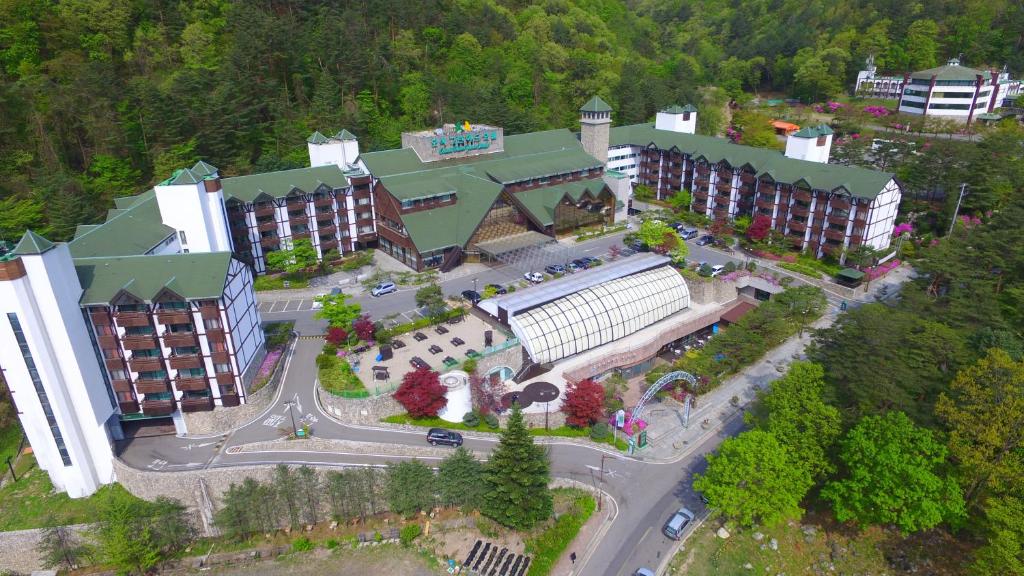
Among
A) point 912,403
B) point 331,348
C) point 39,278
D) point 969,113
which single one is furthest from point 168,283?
point 969,113

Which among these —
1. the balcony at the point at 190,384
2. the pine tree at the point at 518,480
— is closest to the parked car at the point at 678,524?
the pine tree at the point at 518,480

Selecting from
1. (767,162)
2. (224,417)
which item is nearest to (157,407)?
(224,417)

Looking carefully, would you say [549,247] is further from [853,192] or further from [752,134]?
[752,134]

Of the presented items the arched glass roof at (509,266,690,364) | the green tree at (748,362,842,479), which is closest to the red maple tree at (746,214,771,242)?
the arched glass roof at (509,266,690,364)

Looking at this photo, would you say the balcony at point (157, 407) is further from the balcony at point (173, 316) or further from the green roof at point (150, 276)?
the green roof at point (150, 276)

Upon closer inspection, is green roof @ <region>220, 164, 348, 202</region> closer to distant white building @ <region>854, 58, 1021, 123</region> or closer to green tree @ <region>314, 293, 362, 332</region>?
green tree @ <region>314, 293, 362, 332</region>

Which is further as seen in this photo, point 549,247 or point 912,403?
point 549,247

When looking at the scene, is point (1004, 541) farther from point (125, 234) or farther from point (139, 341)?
point (125, 234)
